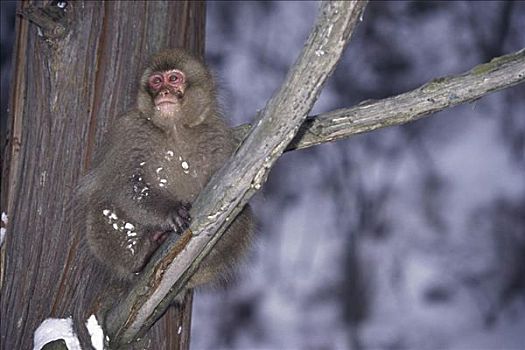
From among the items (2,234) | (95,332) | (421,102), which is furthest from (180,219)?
(2,234)

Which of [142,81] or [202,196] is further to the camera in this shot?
[142,81]

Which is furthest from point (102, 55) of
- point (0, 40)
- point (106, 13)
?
point (0, 40)

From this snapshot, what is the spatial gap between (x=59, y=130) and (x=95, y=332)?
825 mm

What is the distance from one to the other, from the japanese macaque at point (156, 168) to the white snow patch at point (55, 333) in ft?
0.99

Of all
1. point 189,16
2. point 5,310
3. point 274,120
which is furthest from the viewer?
point 189,16

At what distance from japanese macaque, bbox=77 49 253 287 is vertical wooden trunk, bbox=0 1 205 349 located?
0.27 feet

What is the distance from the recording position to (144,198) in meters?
3.85

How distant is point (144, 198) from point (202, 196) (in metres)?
0.78

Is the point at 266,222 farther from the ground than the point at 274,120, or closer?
farther from the ground

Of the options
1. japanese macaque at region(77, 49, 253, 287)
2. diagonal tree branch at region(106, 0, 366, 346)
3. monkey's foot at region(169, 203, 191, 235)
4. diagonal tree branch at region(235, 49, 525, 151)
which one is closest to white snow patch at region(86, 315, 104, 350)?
diagonal tree branch at region(106, 0, 366, 346)

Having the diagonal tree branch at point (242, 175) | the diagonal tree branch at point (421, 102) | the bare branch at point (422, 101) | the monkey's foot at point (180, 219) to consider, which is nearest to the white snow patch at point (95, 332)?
the diagonal tree branch at point (242, 175)

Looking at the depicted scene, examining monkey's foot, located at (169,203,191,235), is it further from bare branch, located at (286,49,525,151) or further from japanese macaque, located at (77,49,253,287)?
bare branch, located at (286,49,525,151)

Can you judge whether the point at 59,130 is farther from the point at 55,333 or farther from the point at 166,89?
the point at 55,333

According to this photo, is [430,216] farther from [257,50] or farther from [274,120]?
[274,120]
